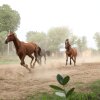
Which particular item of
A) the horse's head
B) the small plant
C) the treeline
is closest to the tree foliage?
the treeline

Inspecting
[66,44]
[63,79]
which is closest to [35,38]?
[66,44]

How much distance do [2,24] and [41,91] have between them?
193ft

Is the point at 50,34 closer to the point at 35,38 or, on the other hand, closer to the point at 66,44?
the point at 35,38

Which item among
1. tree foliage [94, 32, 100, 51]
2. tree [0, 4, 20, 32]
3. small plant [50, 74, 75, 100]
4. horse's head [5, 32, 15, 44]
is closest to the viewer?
small plant [50, 74, 75, 100]

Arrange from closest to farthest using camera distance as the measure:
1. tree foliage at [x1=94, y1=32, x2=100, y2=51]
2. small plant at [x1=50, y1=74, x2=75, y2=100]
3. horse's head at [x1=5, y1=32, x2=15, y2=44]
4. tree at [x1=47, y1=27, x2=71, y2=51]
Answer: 1. small plant at [x1=50, y1=74, x2=75, y2=100]
2. horse's head at [x1=5, y1=32, x2=15, y2=44]
3. tree at [x1=47, y1=27, x2=71, y2=51]
4. tree foliage at [x1=94, y1=32, x2=100, y2=51]

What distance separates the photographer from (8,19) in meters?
67.7

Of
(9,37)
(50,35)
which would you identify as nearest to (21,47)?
(9,37)

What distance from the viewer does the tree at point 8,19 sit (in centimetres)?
6638

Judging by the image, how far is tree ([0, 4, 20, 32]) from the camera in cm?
→ 6638

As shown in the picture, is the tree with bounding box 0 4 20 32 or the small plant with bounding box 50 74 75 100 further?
the tree with bounding box 0 4 20 32

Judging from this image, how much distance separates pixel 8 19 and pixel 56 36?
37255 mm

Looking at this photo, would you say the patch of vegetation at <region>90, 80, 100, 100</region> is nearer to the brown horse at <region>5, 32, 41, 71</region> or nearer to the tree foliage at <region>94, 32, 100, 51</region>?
the brown horse at <region>5, 32, 41, 71</region>

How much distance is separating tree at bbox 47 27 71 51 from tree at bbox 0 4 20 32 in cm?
2727

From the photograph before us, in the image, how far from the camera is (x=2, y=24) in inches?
2613
